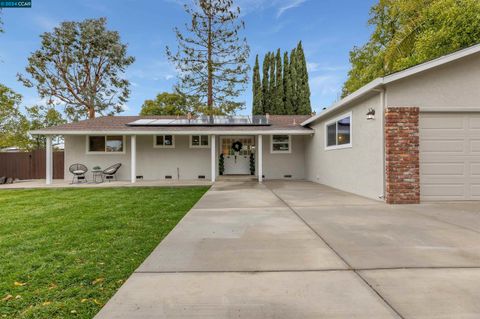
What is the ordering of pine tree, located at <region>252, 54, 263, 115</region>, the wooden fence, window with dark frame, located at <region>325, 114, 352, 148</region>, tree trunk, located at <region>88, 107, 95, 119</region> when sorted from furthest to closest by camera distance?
pine tree, located at <region>252, 54, 263, 115</region>
tree trunk, located at <region>88, 107, 95, 119</region>
the wooden fence
window with dark frame, located at <region>325, 114, 352, 148</region>

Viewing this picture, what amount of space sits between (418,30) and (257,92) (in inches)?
555

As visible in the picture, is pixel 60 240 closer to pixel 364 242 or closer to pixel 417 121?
pixel 364 242

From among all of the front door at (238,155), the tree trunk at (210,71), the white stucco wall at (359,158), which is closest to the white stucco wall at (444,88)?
the white stucco wall at (359,158)

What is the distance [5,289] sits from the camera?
241 cm

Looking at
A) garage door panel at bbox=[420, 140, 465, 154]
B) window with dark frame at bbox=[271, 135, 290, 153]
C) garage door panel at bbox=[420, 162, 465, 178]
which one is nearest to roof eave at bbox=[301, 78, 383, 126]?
garage door panel at bbox=[420, 140, 465, 154]

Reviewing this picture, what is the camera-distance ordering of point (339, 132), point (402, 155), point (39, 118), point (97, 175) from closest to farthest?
1. point (402, 155)
2. point (339, 132)
3. point (97, 175)
4. point (39, 118)

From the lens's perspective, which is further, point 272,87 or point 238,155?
point 272,87

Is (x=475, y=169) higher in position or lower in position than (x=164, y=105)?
lower

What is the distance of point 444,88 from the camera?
641 centimetres

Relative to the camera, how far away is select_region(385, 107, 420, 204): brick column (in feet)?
20.5

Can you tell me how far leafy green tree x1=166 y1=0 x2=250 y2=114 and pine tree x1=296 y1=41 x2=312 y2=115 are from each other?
273 inches

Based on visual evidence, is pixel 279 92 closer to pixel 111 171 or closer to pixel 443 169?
pixel 111 171

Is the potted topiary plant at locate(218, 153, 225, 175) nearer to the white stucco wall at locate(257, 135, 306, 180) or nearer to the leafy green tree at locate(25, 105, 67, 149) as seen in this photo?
the white stucco wall at locate(257, 135, 306, 180)

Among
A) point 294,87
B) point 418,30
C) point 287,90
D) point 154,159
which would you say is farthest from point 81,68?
point 418,30
